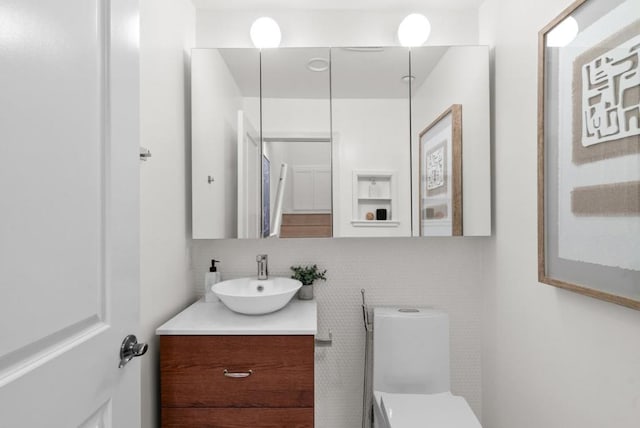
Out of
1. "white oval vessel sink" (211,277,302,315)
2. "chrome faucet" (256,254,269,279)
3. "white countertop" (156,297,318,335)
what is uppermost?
"chrome faucet" (256,254,269,279)

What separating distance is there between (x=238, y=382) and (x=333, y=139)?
1131mm

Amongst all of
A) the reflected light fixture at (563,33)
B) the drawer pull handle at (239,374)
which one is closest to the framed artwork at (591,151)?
the reflected light fixture at (563,33)

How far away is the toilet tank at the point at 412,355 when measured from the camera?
1744 mm

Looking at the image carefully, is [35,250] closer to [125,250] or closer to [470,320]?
[125,250]

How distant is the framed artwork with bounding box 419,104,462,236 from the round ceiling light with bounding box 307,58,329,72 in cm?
57

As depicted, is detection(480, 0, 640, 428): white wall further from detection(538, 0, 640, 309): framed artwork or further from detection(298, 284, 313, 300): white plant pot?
detection(298, 284, 313, 300): white plant pot

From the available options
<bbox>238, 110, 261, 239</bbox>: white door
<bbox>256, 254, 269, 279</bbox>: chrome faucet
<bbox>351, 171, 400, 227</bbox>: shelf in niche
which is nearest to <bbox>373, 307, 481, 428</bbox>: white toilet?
<bbox>351, 171, 400, 227</bbox>: shelf in niche

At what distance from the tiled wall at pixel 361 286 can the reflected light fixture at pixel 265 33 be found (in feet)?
3.28

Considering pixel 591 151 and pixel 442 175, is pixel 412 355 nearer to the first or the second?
pixel 442 175

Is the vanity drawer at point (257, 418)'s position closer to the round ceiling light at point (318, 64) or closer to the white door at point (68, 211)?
the white door at point (68, 211)

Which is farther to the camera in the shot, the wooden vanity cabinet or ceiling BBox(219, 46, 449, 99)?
ceiling BBox(219, 46, 449, 99)

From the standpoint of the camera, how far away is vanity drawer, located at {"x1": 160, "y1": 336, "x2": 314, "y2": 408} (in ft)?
4.55

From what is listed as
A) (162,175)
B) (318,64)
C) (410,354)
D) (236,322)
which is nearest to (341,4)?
(318,64)

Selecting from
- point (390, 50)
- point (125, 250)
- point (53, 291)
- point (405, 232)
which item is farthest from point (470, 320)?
point (53, 291)
